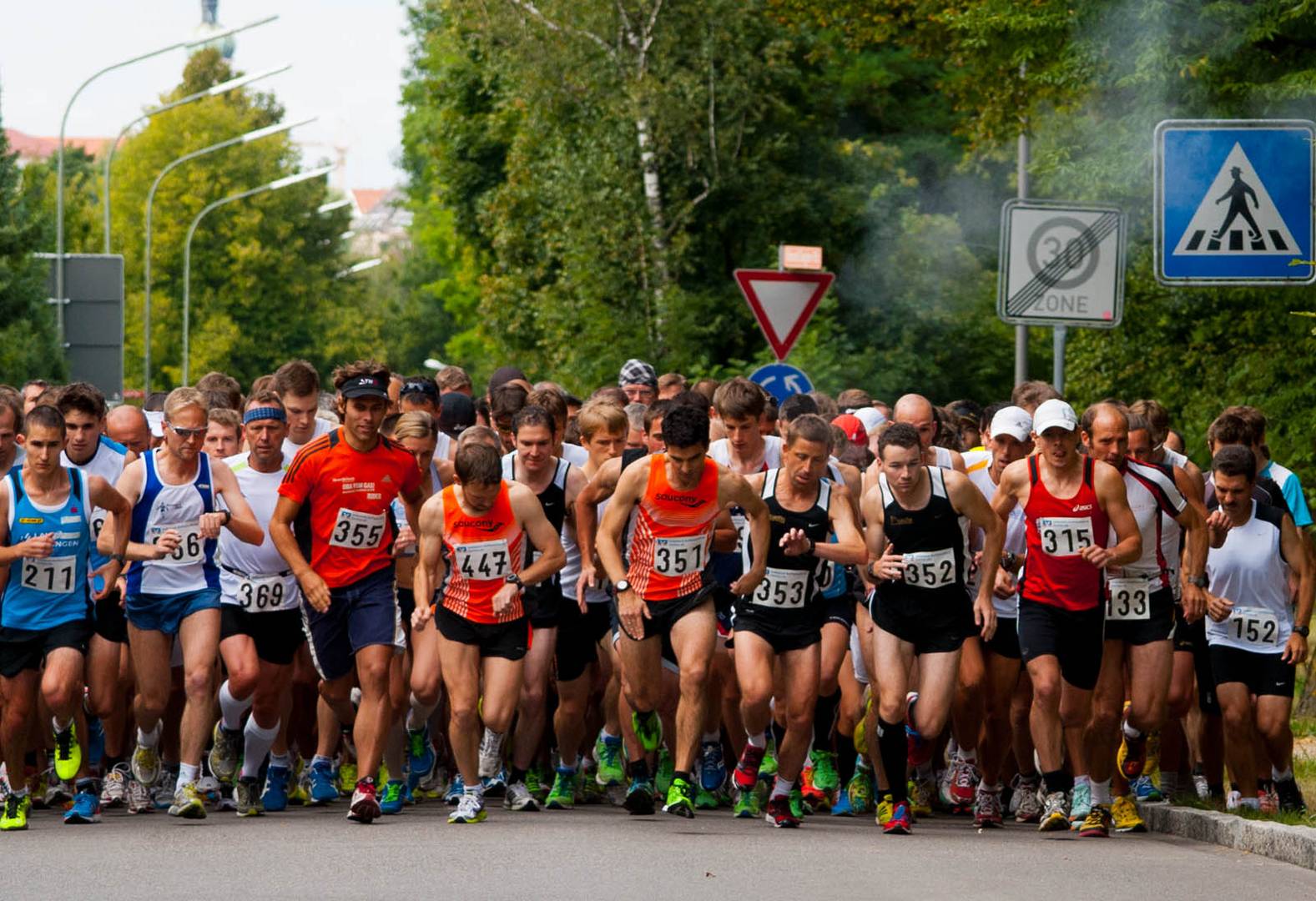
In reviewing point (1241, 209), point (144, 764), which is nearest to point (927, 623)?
point (1241, 209)

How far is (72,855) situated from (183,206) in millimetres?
78010

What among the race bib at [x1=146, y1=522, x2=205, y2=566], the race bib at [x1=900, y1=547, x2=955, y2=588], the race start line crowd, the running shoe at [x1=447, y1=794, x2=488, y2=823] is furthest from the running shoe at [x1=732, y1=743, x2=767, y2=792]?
the race bib at [x1=146, y1=522, x2=205, y2=566]

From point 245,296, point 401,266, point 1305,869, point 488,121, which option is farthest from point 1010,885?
point 401,266

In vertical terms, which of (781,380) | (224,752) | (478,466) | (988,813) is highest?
(781,380)

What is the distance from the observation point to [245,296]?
281 feet

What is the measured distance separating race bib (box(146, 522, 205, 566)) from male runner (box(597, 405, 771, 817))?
1880 mm

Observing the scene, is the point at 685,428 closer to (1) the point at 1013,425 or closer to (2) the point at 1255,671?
(1) the point at 1013,425

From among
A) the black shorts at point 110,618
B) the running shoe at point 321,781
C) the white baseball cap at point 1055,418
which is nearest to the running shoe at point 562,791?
the running shoe at point 321,781

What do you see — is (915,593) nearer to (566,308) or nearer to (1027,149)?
(1027,149)

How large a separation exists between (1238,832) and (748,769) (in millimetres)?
2332

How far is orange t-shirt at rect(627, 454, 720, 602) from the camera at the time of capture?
1142 cm

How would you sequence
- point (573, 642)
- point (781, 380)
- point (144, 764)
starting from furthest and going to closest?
1. point (781, 380)
2. point (573, 642)
3. point (144, 764)

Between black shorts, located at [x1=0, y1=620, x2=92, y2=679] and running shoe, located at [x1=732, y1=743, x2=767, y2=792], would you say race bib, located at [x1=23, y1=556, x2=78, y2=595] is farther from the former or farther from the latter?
running shoe, located at [x1=732, y1=743, x2=767, y2=792]

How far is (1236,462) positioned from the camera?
11.6 m
